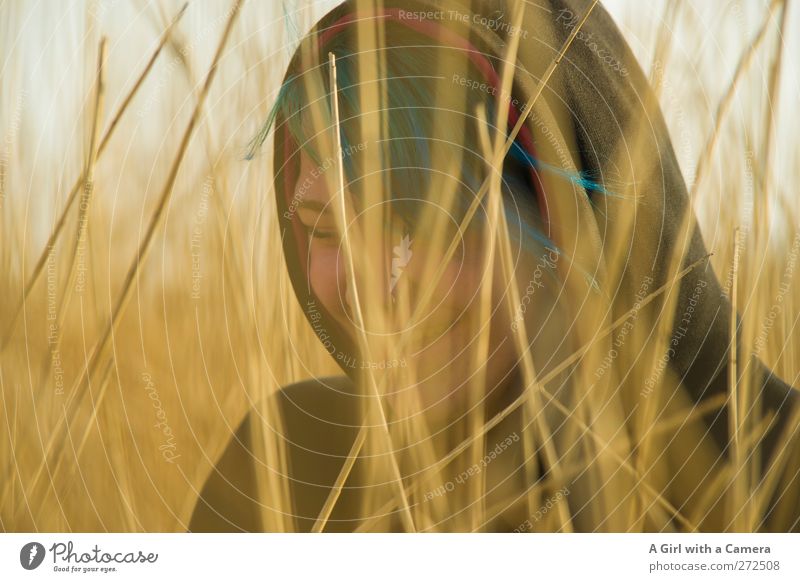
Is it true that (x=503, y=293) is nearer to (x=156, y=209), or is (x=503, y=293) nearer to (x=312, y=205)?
(x=312, y=205)

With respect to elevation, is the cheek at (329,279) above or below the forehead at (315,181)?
below

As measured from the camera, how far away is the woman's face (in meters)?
0.56

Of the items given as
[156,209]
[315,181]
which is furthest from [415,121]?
[156,209]

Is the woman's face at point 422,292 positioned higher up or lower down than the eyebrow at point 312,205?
lower down

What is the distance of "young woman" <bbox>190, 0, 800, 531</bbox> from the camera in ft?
1.80

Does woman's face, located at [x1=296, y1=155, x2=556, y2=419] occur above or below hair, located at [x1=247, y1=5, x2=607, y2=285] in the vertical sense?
below

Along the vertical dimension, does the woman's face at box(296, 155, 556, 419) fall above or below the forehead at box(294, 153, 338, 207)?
below

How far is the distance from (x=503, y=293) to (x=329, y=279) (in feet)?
0.45

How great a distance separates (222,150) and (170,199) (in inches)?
2.2

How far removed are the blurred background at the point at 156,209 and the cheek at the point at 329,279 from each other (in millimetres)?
26

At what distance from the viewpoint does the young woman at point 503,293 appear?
549 millimetres

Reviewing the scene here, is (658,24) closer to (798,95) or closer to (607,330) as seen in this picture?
(798,95)

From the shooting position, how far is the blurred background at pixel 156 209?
570 millimetres
